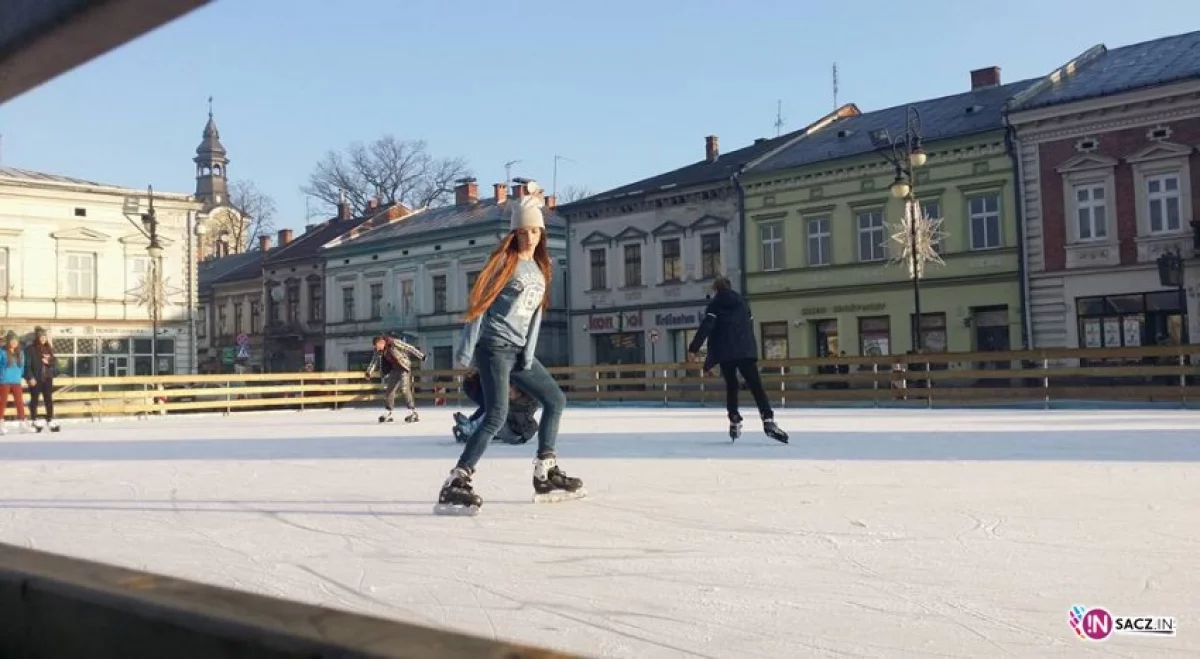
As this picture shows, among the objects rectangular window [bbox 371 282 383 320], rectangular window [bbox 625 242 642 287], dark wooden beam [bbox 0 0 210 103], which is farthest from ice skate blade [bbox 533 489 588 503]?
rectangular window [bbox 371 282 383 320]

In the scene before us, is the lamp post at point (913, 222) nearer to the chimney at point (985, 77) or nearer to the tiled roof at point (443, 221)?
the chimney at point (985, 77)

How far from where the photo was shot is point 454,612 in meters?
3.16

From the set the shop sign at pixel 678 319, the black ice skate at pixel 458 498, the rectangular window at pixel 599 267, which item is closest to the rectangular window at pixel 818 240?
the shop sign at pixel 678 319

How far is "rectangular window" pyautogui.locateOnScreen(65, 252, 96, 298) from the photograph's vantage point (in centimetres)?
3619

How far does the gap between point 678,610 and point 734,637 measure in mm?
360

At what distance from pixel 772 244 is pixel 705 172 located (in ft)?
14.4

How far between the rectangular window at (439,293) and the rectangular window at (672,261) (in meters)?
10.9

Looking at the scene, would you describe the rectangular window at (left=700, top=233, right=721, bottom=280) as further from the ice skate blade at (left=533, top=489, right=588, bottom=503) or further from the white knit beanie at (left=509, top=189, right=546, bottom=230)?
the white knit beanie at (left=509, top=189, right=546, bottom=230)

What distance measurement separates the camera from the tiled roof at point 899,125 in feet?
94.3

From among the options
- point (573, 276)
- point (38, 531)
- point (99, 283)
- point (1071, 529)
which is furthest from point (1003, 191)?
point (99, 283)

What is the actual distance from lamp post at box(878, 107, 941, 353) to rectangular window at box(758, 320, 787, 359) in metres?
4.34

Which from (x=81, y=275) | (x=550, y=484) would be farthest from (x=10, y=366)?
(x=81, y=275)

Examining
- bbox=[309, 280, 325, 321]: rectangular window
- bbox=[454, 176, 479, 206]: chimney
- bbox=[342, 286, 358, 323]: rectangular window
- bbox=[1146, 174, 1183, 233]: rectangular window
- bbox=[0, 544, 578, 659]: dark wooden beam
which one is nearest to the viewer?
bbox=[0, 544, 578, 659]: dark wooden beam

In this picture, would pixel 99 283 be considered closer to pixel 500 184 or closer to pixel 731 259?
pixel 500 184
